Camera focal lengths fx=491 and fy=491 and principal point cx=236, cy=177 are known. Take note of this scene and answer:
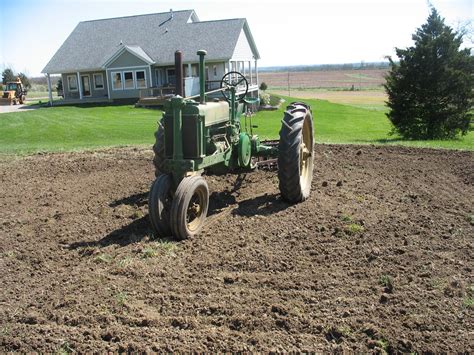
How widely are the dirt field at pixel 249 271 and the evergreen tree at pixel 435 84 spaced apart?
808 cm

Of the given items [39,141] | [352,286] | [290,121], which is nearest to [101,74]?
[39,141]

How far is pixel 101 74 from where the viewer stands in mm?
37500

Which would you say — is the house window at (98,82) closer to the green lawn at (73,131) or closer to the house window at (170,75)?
the house window at (170,75)

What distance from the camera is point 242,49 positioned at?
119 ft

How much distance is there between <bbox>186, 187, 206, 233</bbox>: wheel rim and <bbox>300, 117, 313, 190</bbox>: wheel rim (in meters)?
2.25

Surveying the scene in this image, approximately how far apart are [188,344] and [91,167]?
7.51m

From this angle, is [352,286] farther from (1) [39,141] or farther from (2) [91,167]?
(1) [39,141]

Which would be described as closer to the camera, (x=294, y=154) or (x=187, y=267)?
(x=187, y=267)

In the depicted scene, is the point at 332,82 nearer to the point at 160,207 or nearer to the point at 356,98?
the point at 356,98

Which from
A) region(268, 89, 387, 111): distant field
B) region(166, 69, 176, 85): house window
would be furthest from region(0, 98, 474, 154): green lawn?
region(166, 69, 176, 85): house window

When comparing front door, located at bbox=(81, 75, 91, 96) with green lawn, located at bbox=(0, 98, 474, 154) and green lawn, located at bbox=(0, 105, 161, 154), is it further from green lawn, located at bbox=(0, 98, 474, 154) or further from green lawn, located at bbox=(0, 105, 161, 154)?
green lawn, located at bbox=(0, 105, 161, 154)

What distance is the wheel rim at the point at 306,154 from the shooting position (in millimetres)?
8034

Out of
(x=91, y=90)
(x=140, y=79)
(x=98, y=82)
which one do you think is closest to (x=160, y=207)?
(x=140, y=79)

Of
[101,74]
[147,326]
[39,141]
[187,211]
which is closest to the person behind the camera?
[147,326]
